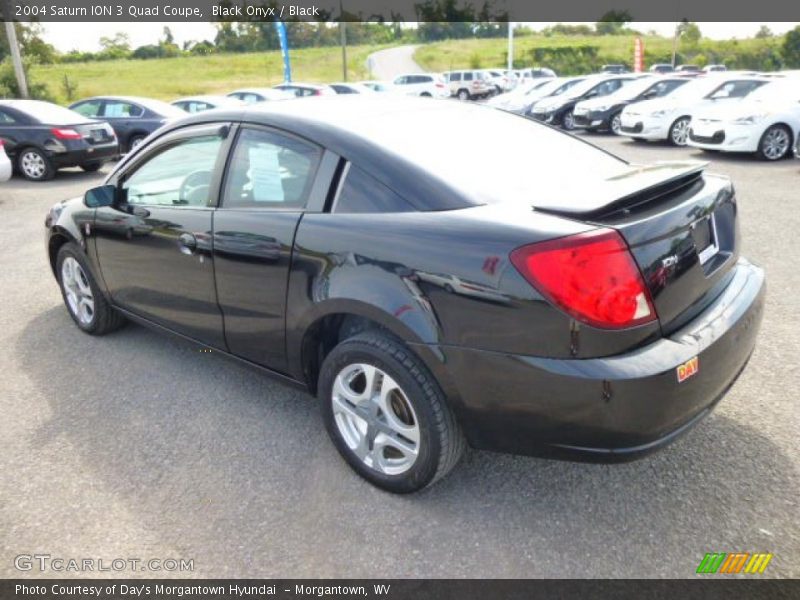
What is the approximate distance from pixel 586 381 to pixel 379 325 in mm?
866

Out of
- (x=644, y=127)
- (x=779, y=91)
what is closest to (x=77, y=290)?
(x=779, y=91)

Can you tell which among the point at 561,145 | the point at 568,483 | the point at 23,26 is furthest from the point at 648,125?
the point at 23,26

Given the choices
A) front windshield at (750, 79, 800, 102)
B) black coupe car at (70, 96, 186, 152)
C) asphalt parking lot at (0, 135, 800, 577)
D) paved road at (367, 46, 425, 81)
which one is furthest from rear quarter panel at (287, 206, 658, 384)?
paved road at (367, 46, 425, 81)

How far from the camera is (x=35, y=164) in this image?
11.8 metres

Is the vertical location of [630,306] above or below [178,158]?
below

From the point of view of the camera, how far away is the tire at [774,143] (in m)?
10.9

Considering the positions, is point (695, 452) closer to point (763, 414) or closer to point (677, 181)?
point (763, 414)

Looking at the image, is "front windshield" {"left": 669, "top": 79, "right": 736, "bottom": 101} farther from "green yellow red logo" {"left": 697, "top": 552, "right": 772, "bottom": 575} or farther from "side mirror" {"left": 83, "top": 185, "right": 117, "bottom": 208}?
"green yellow red logo" {"left": 697, "top": 552, "right": 772, "bottom": 575}

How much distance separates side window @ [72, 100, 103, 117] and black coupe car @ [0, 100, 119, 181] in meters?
2.23

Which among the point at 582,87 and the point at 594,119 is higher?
the point at 582,87

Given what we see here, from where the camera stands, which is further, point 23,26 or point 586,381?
point 23,26

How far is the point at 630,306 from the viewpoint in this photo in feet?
6.86

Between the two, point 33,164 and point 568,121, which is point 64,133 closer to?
point 33,164

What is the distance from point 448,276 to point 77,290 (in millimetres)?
3293
